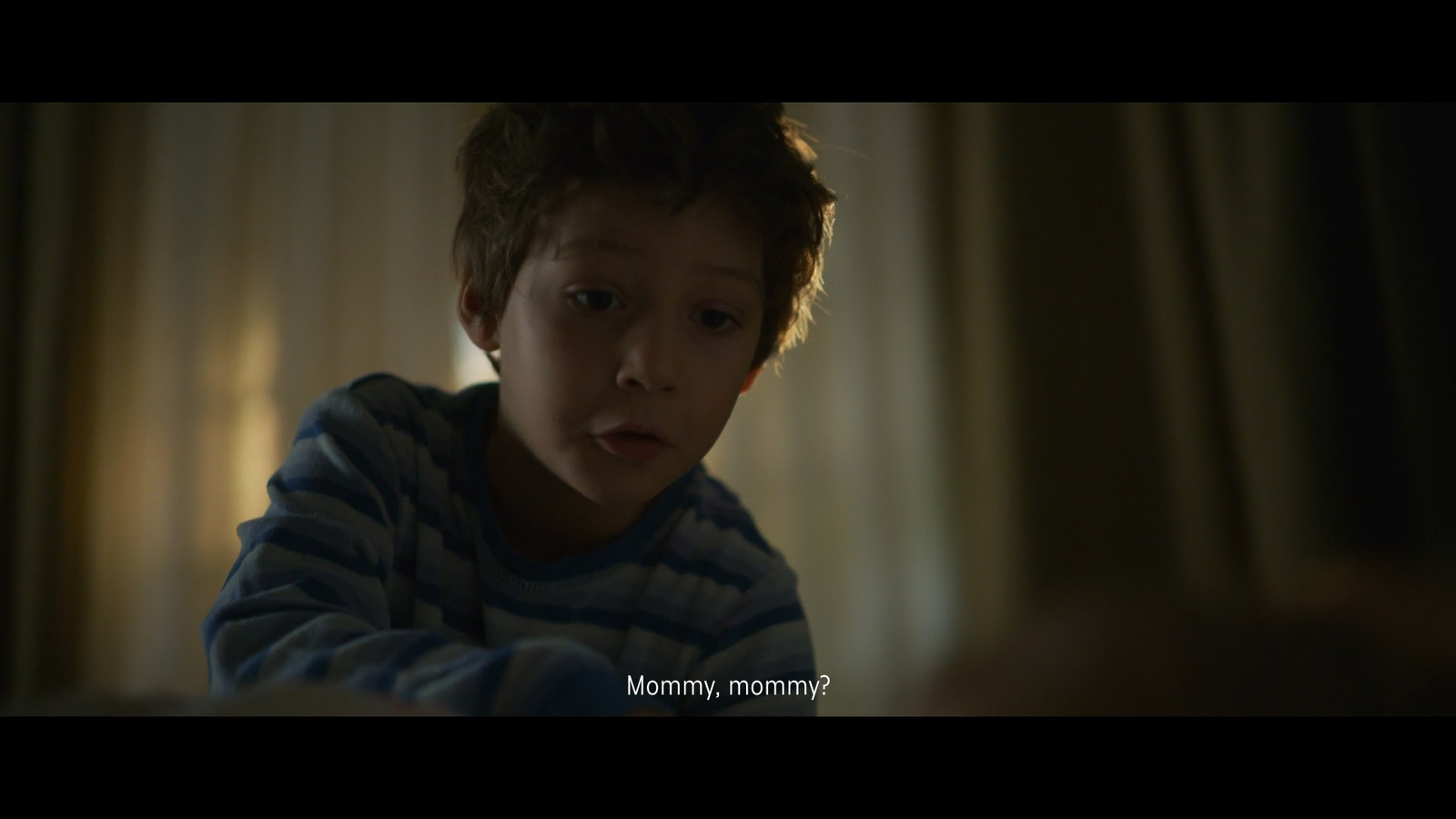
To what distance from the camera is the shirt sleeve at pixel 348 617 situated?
31cm

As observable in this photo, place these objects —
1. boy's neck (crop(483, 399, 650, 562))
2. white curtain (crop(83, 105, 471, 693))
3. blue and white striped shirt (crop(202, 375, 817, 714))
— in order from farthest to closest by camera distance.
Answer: white curtain (crop(83, 105, 471, 693)), boy's neck (crop(483, 399, 650, 562)), blue and white striped shirt (crop(202, 375, 817, 714))

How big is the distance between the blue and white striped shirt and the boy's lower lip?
0.40 feet

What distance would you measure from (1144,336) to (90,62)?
1.33 meters

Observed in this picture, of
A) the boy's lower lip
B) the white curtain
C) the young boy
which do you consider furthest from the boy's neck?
the white curtain

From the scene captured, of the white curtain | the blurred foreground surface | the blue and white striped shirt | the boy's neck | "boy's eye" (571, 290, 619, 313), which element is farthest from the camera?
the white curtain

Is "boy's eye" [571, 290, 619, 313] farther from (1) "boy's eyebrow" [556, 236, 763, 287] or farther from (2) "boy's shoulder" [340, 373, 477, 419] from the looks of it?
(2) "boy's shoulder" [340, 373, 477, 419]

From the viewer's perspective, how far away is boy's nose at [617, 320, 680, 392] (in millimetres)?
510

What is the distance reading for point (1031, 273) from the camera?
4.93 ft

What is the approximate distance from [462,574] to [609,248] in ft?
0.90

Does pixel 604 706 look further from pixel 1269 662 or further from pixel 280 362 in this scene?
pixel 280 362

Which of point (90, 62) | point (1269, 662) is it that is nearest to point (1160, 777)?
point (1269, 662)

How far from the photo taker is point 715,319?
0.55 meters

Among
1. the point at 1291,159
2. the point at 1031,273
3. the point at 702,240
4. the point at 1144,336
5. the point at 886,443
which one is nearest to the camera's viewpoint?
the point at 702,240

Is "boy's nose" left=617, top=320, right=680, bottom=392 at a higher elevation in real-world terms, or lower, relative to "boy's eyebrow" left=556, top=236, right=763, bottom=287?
lower
